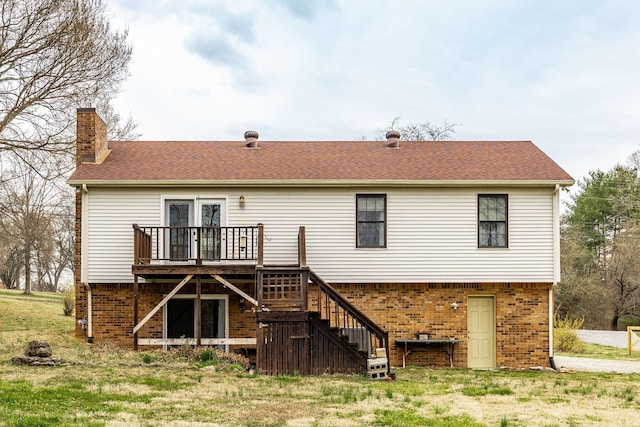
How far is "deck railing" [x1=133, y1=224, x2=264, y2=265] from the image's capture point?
16875 mm

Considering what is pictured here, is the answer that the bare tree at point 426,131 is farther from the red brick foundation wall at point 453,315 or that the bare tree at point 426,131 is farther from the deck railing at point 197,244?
the deck railing at point 197,244

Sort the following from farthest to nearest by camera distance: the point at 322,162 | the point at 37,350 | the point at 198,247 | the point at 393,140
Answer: the point at 393,140
the point at 322,162
the point at 198,247
the point at 37,350

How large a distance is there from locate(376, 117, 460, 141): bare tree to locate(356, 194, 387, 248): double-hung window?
21.4 m

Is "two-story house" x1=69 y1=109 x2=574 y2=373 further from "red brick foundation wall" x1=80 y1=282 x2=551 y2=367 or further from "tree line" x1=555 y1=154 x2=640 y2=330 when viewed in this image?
"tree line" x1=555 y1=154 x2=640 y2=330

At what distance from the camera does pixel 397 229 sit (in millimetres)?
17906

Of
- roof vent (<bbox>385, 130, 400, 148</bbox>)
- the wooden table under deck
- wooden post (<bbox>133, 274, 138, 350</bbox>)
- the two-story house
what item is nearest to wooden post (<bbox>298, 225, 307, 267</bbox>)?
the two-story house

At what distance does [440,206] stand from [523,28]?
305 inches

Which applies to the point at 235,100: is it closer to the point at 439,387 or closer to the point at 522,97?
the point at 522,97

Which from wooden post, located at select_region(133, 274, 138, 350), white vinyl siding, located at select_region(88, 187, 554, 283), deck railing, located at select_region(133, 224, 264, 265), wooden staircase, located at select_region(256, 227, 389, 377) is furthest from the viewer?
white vinyl siding, located at select_region(88, 187, 554, 283)

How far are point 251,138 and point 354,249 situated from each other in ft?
16.5

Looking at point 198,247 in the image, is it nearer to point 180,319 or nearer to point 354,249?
point 180,319

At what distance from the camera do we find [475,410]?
10.7m

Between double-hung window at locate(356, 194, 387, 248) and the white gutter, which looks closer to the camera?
the white gutter

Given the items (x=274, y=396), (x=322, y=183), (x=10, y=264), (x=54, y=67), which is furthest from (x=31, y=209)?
(x=274, y=396)
